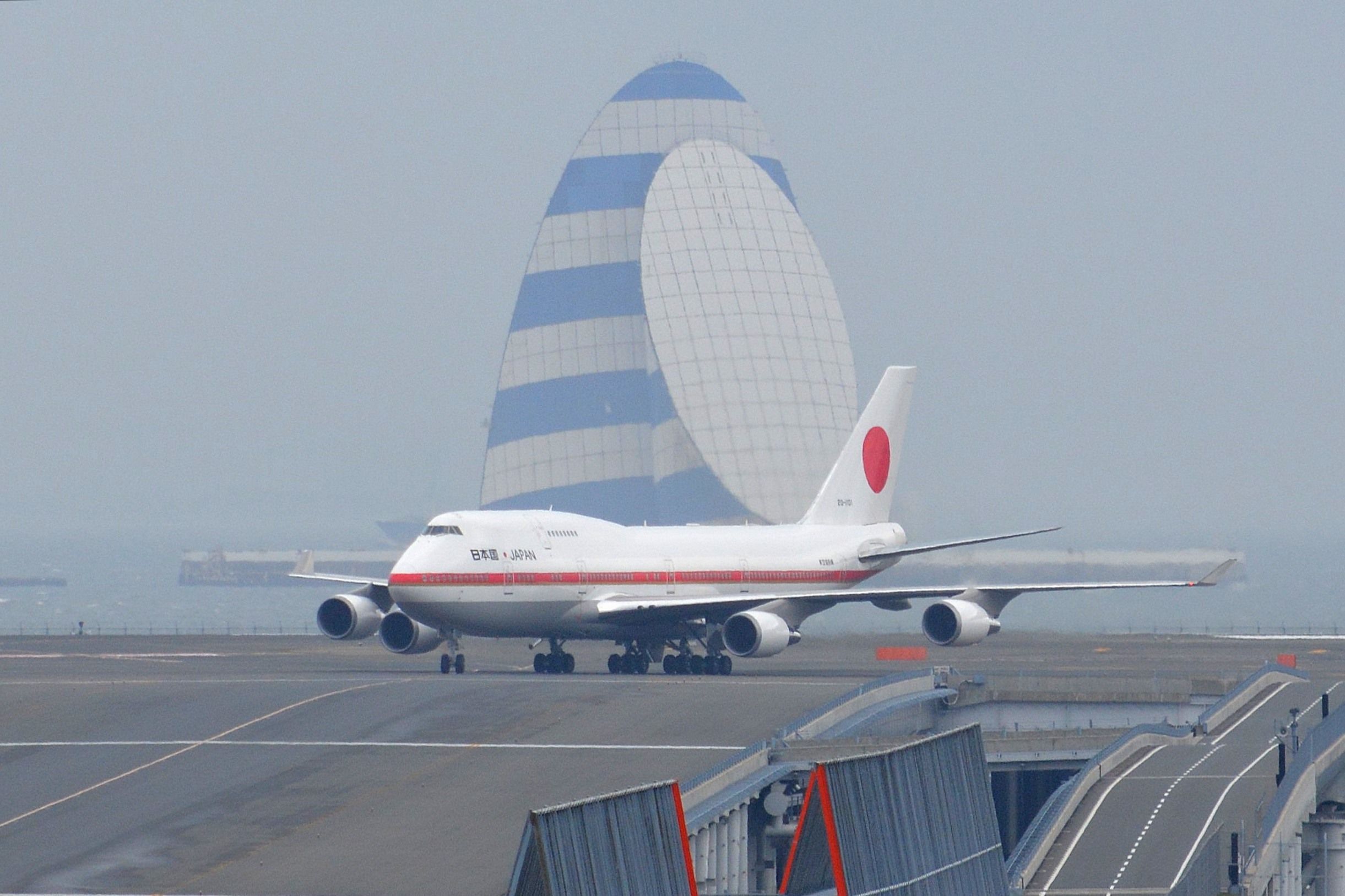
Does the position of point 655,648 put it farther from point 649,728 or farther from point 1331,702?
point 1331,702

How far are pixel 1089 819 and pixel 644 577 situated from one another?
18191 millimetres

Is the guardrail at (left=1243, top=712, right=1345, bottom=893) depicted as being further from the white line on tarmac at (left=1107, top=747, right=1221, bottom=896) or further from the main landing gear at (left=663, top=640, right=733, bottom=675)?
the main landing gear at (left=663, top=640, right=733, bottom=675)

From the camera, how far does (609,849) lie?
20.8 m

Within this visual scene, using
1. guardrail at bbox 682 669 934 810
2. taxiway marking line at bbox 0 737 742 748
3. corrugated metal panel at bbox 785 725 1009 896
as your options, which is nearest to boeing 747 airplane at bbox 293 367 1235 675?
guardrail at bbox 682 669 934 810

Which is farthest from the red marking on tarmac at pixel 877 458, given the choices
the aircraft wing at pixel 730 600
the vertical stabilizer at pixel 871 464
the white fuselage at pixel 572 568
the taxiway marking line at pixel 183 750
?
the taxiway marking line at pixel 183 750

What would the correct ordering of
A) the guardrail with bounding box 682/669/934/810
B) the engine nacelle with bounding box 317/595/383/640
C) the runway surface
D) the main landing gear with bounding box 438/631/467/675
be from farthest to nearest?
the main landing gear with bounding box 438/631/467/675 → the engine nacelle with bounding box 317/595/383/640 → the guardrail with bounding box 682/669/934/810 → the runway surface

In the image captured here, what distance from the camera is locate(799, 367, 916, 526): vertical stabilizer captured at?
7131 cm

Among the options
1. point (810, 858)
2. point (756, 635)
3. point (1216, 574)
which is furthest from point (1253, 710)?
point (810, 858)

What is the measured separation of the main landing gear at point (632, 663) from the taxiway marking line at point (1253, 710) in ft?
56.4

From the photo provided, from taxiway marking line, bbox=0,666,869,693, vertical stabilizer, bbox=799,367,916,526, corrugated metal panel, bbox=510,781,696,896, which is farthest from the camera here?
vertical stabilizer, bbox=799,367,916,526

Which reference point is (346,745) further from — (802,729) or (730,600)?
(730,600)

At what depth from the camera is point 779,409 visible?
5256 inches

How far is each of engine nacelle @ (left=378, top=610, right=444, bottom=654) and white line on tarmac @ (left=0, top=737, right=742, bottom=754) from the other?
13.1 metres

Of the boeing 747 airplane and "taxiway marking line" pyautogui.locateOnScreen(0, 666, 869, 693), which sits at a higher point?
the boeing 747 airplane
